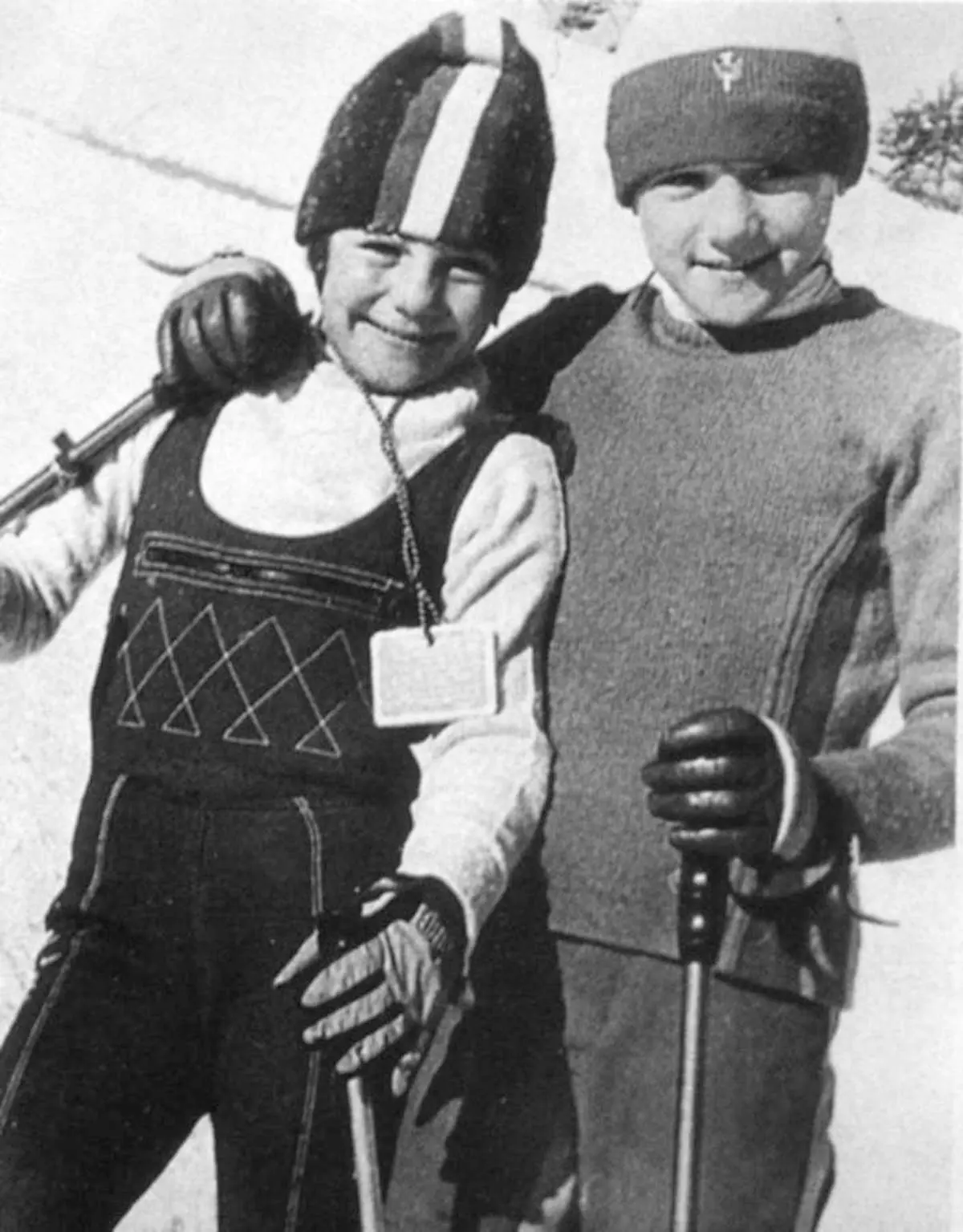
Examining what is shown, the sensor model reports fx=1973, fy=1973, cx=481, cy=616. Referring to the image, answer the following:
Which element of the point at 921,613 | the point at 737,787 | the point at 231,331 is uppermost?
the point at 231,331

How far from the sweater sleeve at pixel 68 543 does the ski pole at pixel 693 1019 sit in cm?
41

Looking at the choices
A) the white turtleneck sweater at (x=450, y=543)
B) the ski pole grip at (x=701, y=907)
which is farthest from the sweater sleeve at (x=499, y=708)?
the ski pole grip at (x=701, y=907)

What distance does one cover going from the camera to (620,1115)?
1137mm

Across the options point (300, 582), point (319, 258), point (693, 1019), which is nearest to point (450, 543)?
point (300, 582)

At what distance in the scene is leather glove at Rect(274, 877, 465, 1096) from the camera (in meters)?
1.11

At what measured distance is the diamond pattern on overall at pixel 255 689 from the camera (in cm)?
115

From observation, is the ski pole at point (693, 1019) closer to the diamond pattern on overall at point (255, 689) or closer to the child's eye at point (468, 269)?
the diamond pattern on overall at point (255, 689)

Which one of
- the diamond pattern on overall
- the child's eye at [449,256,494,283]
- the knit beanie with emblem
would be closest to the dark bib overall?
the diamond pattern on overall

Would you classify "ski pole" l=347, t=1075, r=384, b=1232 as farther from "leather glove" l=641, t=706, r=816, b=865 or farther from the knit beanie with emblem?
the knit beanie with emblem

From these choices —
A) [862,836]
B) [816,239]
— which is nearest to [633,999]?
[862,836]

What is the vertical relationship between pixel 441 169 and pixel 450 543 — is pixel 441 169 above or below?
Answer: above

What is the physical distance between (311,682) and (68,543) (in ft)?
0.62

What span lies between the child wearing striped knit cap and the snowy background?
0.04m

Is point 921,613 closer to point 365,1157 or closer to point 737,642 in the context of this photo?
point 737,642
